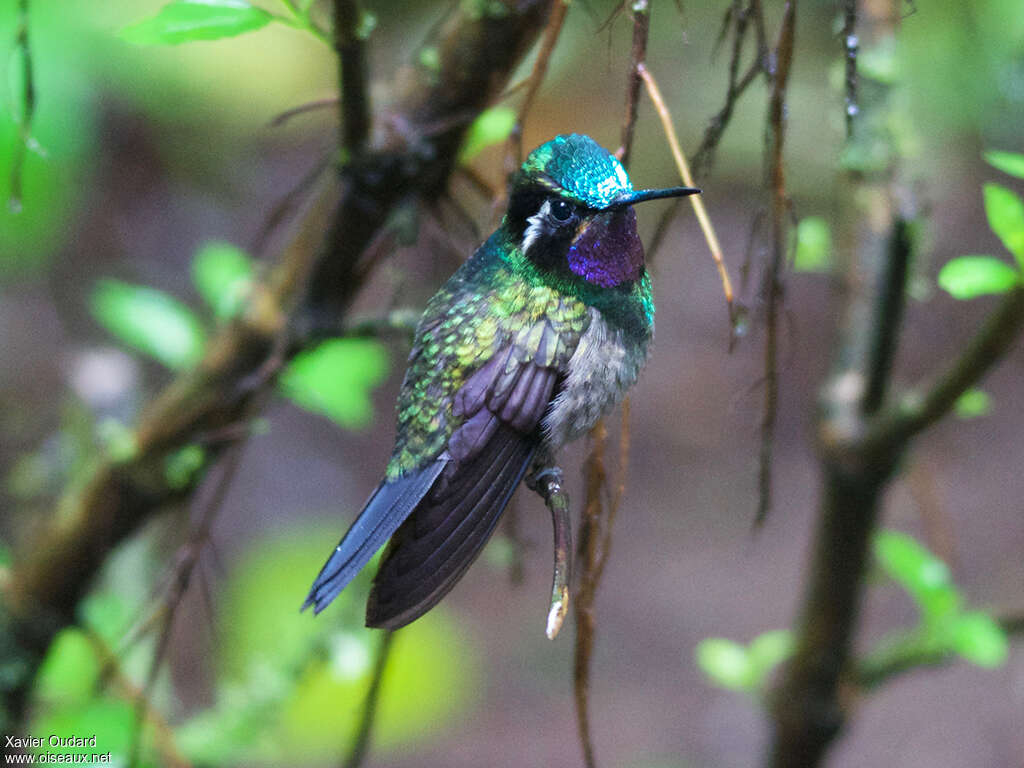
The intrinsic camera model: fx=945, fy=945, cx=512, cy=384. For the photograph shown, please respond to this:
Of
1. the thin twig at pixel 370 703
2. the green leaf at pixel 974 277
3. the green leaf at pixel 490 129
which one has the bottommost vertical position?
the thin twig at pixel 370 703

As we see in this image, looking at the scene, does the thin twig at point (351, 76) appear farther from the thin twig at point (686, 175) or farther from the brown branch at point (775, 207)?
the brown branch at point (775, 207)

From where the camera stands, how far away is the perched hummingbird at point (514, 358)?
1.35 meters

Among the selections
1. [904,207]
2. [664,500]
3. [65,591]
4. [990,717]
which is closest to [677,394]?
[664,500]

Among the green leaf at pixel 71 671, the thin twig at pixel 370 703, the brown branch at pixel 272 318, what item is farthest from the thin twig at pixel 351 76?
the green leaf at pixel 71 671

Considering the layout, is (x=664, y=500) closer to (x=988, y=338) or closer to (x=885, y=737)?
(x=885, y=737)

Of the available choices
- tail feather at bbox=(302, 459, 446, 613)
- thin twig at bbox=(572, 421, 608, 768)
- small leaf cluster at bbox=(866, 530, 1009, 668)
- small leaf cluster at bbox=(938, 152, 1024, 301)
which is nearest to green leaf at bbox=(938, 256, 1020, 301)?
small leaf cluster at bbox=(938, 152, 1024, 301)

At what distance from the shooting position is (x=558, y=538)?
1.26m

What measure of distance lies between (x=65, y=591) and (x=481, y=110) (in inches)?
63.8

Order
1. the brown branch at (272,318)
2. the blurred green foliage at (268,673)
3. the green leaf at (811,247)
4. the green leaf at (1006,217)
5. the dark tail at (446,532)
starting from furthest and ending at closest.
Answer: the blurred green foliage at (268,673) → the green leaf at (811,247) → the brown branch at (272,318) → the green leaf at (1006,217) → the dark tail at (446,532)

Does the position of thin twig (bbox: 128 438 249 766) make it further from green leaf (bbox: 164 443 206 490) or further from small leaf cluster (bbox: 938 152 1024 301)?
small leaf cluster (bbox: 938 152 1024 301)

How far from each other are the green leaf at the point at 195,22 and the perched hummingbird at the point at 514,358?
1.66ft

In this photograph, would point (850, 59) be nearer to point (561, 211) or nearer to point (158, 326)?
point (561, 211)

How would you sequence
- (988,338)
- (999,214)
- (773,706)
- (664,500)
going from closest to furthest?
(999,214) → (988,338) → (773,706) → (664,500)

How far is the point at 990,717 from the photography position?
20.0ft
